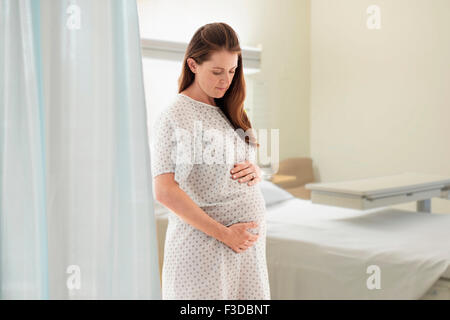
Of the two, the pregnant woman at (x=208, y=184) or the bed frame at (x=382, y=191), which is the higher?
the pregnant woman at (x=208, y=184)

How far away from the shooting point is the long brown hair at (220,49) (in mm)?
1116

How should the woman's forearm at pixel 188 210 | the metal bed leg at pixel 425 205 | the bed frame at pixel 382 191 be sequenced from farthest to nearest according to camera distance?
the metal bed leg at pixel 425 205, the bed frame at pixel 382 191, the woman's forearm at pixel 188 210

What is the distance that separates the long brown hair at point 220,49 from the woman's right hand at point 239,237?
0.22 m

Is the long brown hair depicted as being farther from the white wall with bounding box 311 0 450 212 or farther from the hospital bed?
the white wall with bounding box 311 0 450 212

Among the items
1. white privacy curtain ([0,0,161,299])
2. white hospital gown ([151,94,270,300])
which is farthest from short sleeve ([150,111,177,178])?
white privacy curtain ([0,0,161,299])

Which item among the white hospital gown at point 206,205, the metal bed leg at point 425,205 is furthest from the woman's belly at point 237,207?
the metal bed leg at point 425,205

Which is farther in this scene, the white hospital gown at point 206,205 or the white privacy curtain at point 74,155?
the white hospital gown at point 206,205

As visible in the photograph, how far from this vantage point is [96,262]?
80cm

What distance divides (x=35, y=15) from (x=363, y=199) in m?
1.74

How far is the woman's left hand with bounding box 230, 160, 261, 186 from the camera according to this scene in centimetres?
114

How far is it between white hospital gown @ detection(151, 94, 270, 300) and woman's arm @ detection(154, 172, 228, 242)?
0.08ft

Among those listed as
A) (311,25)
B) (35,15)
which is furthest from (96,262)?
(311,25)

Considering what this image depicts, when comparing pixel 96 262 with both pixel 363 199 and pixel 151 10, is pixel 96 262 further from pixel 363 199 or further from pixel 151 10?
pixel 151 10

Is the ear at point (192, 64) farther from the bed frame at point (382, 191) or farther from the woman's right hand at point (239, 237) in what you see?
the bed frame at point (382, 191)
